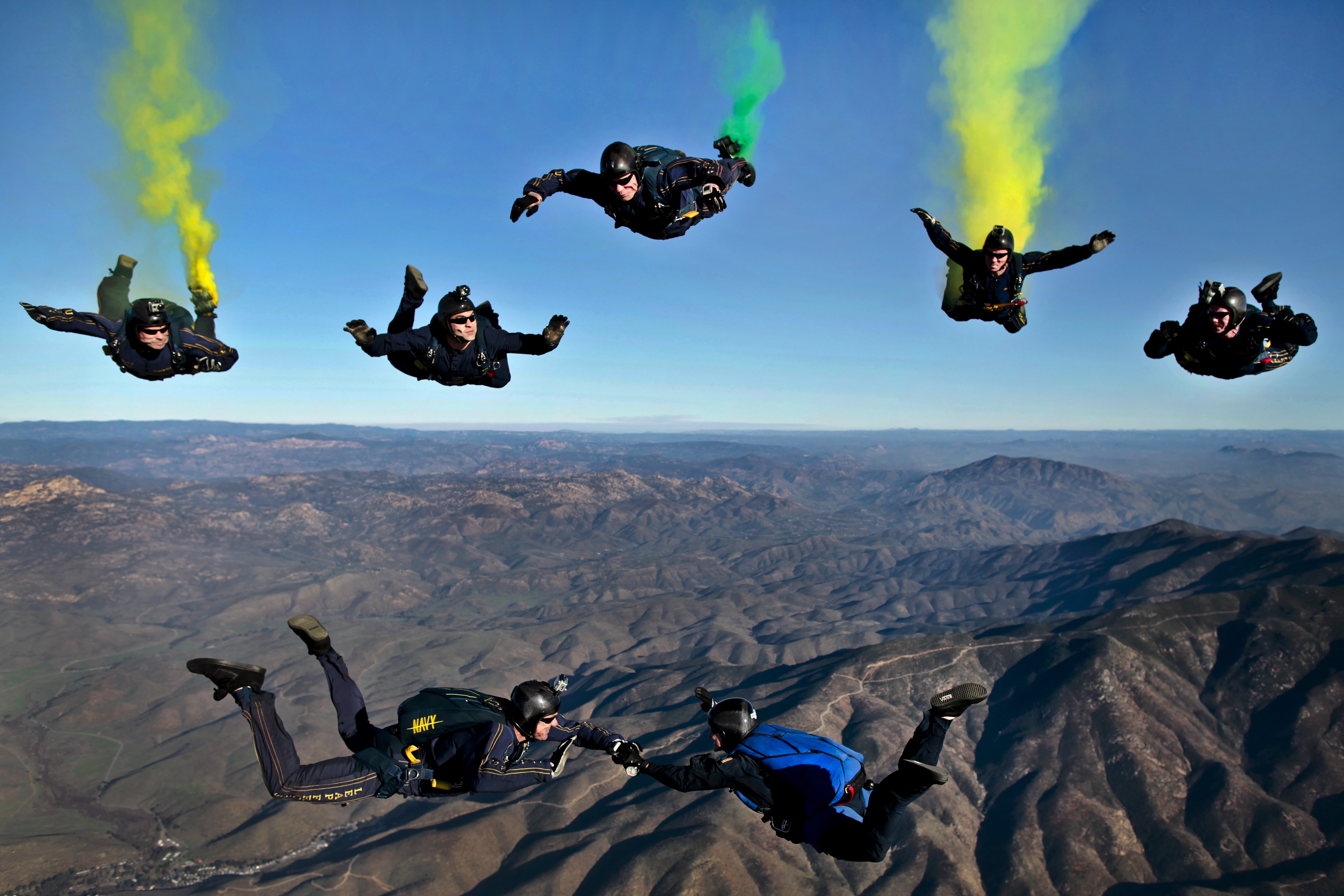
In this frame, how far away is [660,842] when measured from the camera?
160m

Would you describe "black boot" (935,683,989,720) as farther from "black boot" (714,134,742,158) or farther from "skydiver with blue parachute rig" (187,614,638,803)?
"black boot" (714,134,742,158)

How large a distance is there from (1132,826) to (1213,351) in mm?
229635

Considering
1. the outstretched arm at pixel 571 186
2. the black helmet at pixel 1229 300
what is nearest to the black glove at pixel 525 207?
the outstretched arm at pixel 571 186

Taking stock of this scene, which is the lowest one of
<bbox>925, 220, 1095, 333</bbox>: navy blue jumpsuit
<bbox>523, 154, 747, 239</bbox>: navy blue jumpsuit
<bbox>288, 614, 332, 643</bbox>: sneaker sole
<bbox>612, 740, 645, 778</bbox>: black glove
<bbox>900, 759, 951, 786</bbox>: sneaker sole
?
<bbox>612, 740, 645, 778</bbox>: black glove

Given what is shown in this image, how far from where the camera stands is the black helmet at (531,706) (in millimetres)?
14359

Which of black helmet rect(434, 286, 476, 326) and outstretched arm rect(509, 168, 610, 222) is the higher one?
outstretched arm rect(509, 168, 610, 222)

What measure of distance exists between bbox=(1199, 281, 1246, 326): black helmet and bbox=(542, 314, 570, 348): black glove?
1618 cm

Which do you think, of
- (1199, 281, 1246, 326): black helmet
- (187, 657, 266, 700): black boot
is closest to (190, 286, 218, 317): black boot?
(187, 657, 266, 700): black boot

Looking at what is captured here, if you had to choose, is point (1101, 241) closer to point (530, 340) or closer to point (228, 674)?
point (530, 340)

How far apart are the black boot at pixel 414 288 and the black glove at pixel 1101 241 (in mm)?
15837

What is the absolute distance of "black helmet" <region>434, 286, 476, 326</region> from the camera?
15.8 m

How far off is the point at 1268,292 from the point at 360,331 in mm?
21870

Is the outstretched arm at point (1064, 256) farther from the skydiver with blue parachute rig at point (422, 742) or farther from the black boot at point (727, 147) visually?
the skydiver with blue parachute rig at point (422, 742)

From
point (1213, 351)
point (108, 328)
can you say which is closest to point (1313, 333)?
point (1213, 351)
